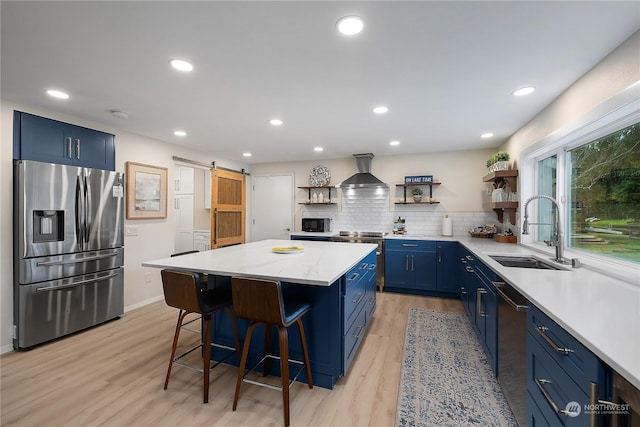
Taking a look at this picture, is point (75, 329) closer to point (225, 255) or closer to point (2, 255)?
point (2, 255)

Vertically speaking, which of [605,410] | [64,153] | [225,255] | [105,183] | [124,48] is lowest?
[605,410]

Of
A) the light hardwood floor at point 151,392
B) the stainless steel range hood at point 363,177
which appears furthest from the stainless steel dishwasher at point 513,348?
Result: the stainless steel range hood at point 363,177

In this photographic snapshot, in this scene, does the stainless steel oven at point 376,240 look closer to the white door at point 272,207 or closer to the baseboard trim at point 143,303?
the white door at point 272,207

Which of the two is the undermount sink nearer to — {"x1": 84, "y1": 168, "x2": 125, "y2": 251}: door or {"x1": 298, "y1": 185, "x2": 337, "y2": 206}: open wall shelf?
{"x1": 298, "y1": 185, "x2": 337, "y2": 206}: open wall shelf

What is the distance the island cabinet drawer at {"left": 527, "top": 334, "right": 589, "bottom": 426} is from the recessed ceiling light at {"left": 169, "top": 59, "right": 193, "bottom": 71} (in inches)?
104

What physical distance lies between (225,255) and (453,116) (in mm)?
2730

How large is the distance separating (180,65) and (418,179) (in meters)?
3.89

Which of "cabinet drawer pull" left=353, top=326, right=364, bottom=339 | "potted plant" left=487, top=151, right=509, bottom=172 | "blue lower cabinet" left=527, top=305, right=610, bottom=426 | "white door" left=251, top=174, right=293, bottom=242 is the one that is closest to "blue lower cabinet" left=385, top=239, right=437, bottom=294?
"potted plant" left=487, top=151, right=509, bottom=172

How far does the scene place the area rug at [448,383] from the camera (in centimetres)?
172

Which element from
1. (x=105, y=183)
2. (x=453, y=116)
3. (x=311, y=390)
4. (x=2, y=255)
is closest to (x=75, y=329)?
(x=2, y=255)

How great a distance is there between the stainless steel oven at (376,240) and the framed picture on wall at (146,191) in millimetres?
2720

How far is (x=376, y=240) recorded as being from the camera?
4527 millimetres

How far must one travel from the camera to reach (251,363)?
7.21 feet

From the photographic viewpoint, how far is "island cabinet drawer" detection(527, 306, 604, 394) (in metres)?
0.93
